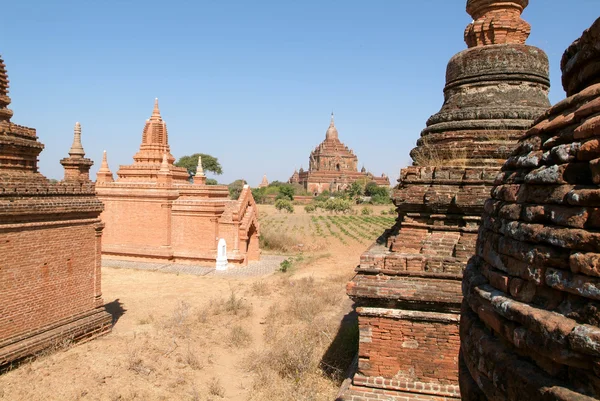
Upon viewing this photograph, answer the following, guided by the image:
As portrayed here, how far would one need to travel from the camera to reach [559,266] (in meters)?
2.20

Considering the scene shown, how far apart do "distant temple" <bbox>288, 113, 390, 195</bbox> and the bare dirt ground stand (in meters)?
55.1

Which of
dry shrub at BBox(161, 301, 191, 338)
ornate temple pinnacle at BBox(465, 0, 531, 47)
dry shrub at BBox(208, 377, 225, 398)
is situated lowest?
dry shrub at BBox(208, 377, 225, 398)

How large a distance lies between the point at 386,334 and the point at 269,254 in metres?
16.9

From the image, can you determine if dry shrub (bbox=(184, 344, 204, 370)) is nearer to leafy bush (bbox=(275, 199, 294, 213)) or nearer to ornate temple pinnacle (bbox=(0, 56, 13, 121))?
ornate temple pinnacle (bbox=(0, 56, 13, 121))

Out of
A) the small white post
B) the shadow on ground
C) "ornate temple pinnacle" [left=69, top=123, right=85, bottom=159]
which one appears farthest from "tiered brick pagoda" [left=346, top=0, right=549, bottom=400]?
the small white post

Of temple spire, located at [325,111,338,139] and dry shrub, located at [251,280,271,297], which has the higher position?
temple spire, located at [325,111,338,139]

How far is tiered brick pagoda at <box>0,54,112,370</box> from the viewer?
27.5 feet

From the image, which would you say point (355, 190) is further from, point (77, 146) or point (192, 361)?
point (192, 361)

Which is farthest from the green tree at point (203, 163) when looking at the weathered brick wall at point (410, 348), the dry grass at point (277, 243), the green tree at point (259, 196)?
the weathered brick wall at point (410, 348)

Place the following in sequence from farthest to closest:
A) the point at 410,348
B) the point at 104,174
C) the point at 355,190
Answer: the point at 355,190 < the point at 104,174 < the point at 410,348

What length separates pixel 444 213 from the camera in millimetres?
6914

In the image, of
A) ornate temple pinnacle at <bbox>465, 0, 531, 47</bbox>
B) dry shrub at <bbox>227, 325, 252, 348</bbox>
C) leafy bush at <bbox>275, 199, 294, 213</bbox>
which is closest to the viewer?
ornate temple pinnacle at <bbox>465, 0, 531, 47</bbox>

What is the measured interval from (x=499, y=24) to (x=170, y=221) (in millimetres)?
14489

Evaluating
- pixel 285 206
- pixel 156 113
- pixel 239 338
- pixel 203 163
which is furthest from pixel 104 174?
pixel 203 163
